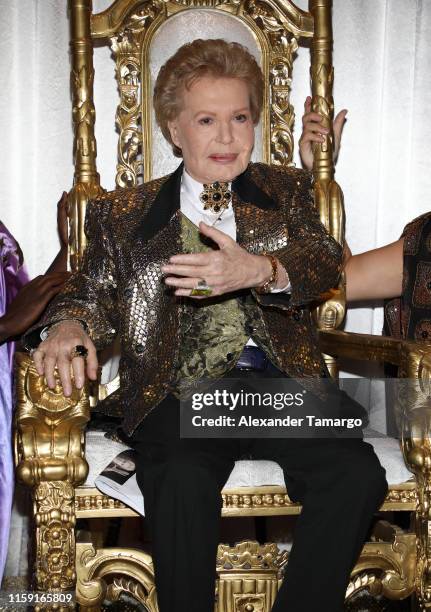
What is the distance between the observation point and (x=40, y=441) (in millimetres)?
1983

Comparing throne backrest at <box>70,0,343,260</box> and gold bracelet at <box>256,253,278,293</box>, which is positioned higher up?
throne backrest at <box>70,0,343,260</box>

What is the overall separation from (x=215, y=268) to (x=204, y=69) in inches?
27.7

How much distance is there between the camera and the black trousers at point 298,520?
6.01 feet

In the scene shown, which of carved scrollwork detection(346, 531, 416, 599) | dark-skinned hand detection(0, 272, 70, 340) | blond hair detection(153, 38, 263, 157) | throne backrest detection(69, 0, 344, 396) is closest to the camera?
carved scrollwork detection(346, 531, 416, 599)

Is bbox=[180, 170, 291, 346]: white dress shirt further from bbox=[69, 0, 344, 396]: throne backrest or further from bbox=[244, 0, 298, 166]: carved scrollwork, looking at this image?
bbox=[244, 0, 298, 166]: carved scrollwork

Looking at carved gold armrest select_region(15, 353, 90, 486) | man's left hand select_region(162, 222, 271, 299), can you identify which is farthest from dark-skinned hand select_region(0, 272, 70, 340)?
man's left hand select_region(162, 222, 271, 299)

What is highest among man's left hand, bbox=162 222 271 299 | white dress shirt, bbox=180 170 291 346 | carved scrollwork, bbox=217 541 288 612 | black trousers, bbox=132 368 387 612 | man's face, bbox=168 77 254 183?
man's face, bbox=168 77 254 183

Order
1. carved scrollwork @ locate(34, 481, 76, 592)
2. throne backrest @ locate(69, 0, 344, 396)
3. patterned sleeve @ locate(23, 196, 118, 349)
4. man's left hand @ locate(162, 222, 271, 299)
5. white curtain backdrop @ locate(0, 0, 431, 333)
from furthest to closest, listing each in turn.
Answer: white curtain backdrop @ locate(0, 0, 431, 333), throne backrest @ locate(69, 0, 344, 396), patterned sleeve @ locate(23, 196, 118, 349), carved scrollwork @ locate(34, 481, 76, 592), man's left hand @ locate(162, 222, 271, 299)

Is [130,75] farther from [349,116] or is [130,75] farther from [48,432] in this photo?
[48,432]

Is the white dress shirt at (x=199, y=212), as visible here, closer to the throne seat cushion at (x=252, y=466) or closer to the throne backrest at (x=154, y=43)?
the throne backrest at (x=154, y=43)

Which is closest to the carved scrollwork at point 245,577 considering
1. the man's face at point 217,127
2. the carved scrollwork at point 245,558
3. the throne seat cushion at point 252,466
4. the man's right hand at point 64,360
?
the carved scrollwork at point 245,558

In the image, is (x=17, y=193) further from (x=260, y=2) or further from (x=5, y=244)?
(x=260, y=2)

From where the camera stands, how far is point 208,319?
222cm

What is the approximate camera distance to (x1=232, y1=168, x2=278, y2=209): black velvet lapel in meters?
2.38
